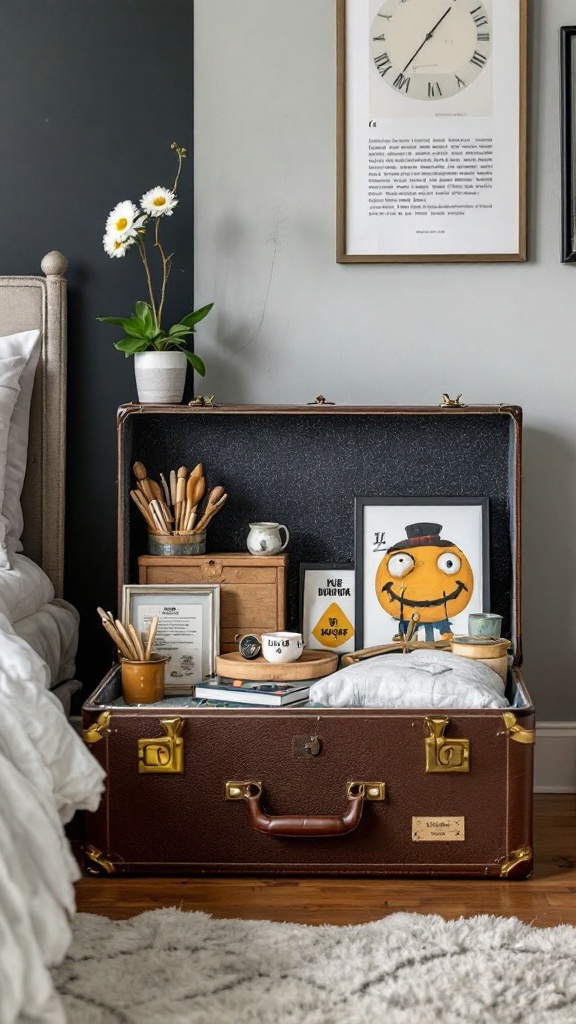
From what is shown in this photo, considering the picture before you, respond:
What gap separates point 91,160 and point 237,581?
1.18 m

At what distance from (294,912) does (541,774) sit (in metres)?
1.01

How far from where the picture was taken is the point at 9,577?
7.66ft

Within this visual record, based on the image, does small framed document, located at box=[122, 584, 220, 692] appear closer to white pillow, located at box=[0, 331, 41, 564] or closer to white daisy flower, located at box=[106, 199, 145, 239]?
white pillow, located at box=[0, 331, 41, 564]

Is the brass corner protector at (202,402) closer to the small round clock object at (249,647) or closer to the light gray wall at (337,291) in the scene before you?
the light gray wall at (337,291)

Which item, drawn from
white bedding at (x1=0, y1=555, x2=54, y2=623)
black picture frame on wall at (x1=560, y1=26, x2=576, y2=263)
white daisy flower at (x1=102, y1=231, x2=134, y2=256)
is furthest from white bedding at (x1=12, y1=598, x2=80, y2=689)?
black picture frame on wall at (x1=560, y1=26, x2=576, y2=263)

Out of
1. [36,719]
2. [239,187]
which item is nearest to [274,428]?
[239,187]

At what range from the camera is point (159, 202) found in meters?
2.54

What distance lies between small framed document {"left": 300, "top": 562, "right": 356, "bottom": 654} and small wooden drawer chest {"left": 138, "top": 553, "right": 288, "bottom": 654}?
110 millimetres

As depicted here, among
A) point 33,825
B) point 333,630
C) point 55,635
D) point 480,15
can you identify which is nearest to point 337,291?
point 480,15

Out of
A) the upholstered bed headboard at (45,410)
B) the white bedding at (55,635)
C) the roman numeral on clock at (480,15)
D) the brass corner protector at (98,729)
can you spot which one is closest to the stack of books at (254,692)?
the brass corner protector at (98,729)

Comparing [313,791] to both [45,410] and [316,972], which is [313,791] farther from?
[45,410]

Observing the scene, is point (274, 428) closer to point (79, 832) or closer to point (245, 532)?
point (245, 532)

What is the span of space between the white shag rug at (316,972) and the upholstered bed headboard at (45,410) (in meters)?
1.07

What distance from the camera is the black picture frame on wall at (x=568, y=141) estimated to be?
2.62 meters
